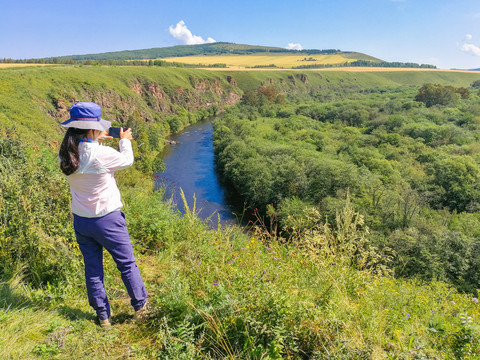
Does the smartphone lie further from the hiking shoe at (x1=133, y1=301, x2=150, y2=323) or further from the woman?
the hiking shoe at (x1=133, y1=301, x2=150, y2=323)

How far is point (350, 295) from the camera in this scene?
9.15 feet

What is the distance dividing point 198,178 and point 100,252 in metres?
30.7

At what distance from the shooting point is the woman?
231cm

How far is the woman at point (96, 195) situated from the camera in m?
2.31

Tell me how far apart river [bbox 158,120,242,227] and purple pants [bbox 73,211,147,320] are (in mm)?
13210

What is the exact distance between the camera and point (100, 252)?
2648 mm

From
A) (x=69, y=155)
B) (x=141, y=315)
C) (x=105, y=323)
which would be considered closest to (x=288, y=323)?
(x=141, y=315)

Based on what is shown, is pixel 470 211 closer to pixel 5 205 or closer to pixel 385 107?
pixel 5 205

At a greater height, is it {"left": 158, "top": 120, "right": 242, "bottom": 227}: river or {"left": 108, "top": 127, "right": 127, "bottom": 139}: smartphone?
{"left": 108, "top": 127, "right": 127, "bottom": 139}: smartphone

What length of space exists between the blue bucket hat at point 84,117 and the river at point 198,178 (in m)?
13.6

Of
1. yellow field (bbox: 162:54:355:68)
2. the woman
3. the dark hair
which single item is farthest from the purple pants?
yellow field (bbox: 162:54:355:68)

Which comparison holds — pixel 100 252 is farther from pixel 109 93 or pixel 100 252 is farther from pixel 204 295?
pixel 109 93

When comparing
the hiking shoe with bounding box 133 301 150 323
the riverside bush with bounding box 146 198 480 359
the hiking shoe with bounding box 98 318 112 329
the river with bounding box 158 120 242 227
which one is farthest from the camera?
the river with bounding box 158 120 242 227

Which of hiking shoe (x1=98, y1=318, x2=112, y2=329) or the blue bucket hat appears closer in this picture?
the blue bucket hat
